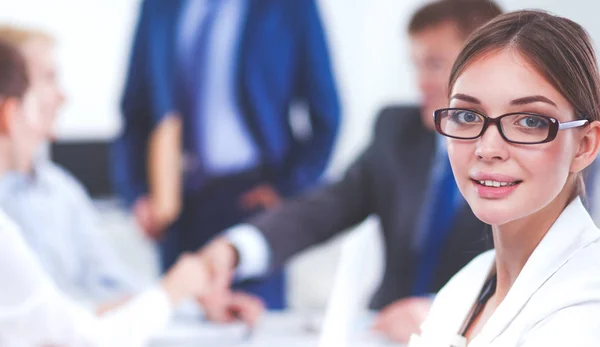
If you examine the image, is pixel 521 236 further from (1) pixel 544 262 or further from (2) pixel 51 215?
(2) pixel 51 215

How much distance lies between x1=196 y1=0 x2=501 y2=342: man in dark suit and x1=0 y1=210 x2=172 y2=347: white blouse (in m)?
0.28

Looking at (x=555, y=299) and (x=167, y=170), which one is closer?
(x=555, y=299)

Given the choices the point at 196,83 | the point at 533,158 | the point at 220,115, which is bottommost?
the point at 533,158

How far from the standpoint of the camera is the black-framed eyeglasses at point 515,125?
0.57 metres

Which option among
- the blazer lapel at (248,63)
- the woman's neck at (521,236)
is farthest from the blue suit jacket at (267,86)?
the woman's neck at (521,236)

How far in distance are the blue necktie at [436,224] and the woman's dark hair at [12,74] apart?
0.84 metres

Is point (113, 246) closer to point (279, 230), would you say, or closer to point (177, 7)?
point (177, 7)

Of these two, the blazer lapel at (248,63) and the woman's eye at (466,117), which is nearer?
the woman's eye at (466,117)

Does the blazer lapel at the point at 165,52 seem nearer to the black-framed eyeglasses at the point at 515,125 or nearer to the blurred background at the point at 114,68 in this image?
the blurred background at the point at 114,68

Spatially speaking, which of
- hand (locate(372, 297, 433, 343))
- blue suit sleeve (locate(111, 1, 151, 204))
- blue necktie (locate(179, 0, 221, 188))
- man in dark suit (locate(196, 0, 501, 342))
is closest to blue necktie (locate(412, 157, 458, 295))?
man in dark suit (locate(196, 0, 501, 342))

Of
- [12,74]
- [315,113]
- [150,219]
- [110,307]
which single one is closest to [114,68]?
[150,219]

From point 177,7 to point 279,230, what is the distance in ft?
2.95

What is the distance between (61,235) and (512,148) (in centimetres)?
166

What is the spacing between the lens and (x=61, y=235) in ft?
6.62
